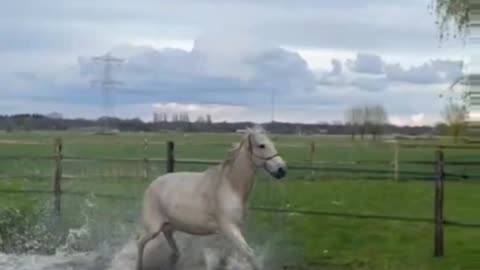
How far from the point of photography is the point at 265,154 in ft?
28.6

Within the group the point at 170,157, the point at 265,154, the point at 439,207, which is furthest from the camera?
the point at 170,157

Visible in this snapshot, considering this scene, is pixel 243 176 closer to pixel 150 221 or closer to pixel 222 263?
pixel 150 221

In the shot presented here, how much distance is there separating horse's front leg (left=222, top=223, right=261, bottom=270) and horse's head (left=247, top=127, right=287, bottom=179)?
0.63m

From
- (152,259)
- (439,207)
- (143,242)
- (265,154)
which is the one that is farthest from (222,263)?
(439,207)

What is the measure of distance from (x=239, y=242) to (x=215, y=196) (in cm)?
66

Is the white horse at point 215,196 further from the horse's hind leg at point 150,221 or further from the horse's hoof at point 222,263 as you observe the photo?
the horse's hoof at point 222,263

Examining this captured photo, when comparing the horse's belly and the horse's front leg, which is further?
the horse's belly

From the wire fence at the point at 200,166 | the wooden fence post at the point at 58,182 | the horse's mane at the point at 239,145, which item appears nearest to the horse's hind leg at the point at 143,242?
the horse's mane at the point at 239,145

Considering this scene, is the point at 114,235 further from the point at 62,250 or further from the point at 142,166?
the point at 142,166

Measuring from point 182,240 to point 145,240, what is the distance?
899mm

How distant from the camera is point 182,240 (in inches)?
413

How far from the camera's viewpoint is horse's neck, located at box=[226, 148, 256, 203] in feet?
29.3

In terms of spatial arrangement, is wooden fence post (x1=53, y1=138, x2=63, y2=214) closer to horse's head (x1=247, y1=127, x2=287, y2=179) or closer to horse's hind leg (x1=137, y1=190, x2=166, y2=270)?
horse's hind leg (x1=137, y1=190, x2=166, y2=270)

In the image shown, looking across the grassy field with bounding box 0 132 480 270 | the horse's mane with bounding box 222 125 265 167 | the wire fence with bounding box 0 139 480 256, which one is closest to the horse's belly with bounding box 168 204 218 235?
the horse's mane with bounding box 222 125 265 167
